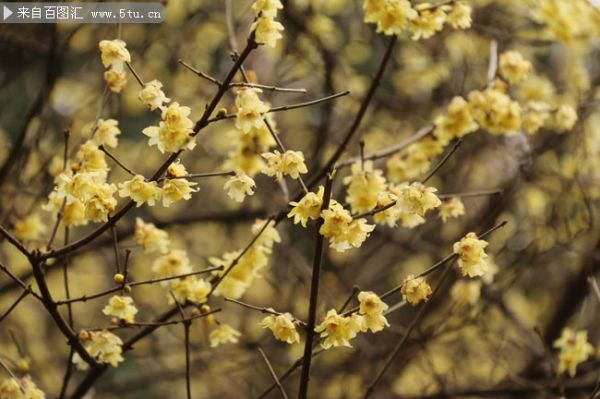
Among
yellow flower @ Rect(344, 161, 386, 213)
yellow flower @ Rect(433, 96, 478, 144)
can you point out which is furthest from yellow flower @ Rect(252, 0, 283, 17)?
yellow flower @ Rect(433, 96, 478, 144)

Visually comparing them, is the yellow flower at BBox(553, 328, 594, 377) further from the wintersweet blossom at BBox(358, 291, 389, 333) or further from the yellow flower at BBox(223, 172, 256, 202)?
the yellow flower at BBox(223, 172, 256, 202)

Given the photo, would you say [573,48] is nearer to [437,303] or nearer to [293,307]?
[437,303]

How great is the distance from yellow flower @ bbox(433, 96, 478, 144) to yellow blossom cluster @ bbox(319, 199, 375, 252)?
129cm

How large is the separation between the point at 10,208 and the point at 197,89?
246 cm

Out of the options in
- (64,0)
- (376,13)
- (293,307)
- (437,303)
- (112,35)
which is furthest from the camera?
(293,307)

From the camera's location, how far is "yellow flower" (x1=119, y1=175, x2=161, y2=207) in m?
2.13

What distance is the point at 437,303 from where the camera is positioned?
493 cm

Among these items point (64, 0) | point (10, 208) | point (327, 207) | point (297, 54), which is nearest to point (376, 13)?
point (327, 207)

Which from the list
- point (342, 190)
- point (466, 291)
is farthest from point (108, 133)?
point (342, 190)

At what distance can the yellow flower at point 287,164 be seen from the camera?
7.18 ft

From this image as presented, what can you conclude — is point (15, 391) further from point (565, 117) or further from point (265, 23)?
point (565, 117)

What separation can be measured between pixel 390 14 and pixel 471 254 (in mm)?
1058

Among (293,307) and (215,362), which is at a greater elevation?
(293,307)

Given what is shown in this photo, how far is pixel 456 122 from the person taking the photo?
3254 millimetres
